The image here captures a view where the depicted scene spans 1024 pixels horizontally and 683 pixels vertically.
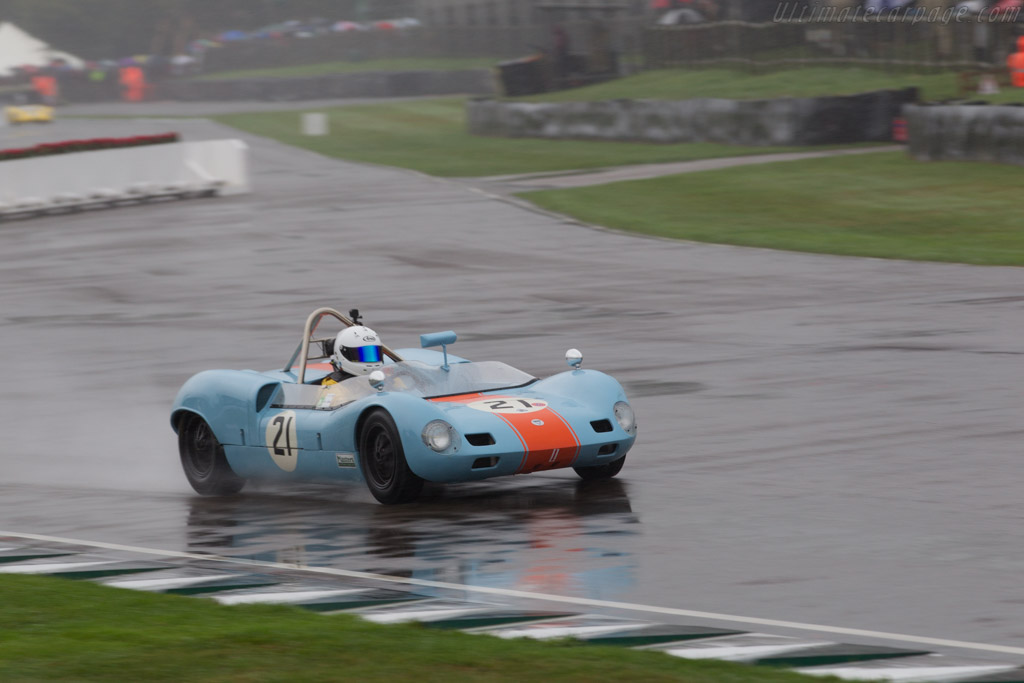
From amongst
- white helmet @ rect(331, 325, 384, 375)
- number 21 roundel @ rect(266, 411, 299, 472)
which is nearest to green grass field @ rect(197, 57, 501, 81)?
A: white helmet @ rect(331, 325, 384, 375)

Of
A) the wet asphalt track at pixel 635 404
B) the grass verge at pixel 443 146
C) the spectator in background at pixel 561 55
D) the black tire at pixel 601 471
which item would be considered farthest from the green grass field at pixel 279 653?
the spectator in background at pixel 561 55

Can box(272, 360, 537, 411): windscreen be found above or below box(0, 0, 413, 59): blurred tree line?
below

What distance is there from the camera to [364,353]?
12094 millimetres

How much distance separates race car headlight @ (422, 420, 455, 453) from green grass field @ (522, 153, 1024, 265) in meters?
14.3

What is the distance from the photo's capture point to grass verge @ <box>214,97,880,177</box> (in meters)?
40.4

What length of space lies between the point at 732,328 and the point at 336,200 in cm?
1913

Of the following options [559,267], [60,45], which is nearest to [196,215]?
[559,267]

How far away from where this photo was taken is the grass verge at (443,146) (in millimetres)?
40375

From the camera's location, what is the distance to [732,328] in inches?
748

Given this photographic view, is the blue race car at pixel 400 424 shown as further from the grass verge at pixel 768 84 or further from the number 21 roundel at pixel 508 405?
the grass verge at pixel 768 84

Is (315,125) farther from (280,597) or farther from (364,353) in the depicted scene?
(280,597)

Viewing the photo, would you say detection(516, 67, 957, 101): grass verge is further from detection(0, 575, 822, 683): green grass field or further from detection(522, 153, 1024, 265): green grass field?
detection(0, 575, 822, 683): green grass field

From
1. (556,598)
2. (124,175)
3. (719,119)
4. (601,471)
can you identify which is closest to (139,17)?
(124,175)

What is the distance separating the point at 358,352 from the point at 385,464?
130 cm
